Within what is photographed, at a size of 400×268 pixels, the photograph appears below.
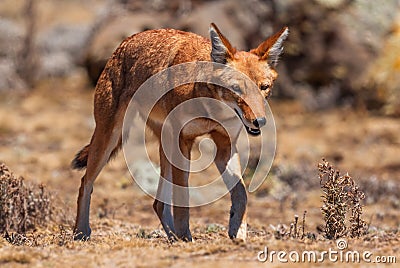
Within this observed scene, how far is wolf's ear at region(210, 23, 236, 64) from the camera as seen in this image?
22.3ft

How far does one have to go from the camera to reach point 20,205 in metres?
8.27

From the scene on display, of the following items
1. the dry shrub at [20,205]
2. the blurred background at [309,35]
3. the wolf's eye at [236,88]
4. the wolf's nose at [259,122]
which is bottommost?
the dry shrub at [20,205]

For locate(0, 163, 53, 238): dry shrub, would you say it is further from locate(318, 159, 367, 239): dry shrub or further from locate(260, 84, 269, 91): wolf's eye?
locate(318, 159, 367, 239): dry shrub

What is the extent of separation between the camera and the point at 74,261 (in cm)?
577

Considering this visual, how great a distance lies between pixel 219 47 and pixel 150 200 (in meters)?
4.89

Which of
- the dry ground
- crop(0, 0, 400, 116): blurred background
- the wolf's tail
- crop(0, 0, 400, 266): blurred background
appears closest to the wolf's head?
the dry ground

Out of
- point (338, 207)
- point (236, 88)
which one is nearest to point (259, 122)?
point (236, 88)

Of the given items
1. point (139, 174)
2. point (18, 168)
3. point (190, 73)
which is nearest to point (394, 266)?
point (190, 73)

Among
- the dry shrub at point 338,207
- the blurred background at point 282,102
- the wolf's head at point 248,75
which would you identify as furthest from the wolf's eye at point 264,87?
the blurred background at point 282,102

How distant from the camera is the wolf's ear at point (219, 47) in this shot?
6.80 meters

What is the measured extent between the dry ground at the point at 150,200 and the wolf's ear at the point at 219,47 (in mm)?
1613

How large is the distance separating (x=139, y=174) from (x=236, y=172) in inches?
196

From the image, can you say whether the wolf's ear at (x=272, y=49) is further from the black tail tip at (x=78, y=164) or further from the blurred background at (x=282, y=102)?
the blurred background at (x=282, y=102)

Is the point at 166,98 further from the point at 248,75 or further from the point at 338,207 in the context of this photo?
the point at 338,207
